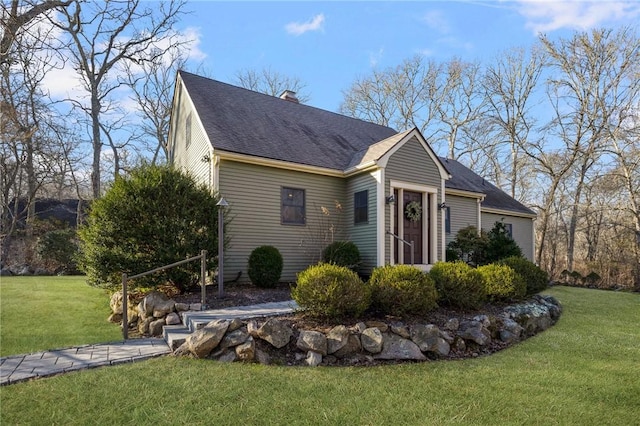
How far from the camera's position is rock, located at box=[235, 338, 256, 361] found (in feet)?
15.8

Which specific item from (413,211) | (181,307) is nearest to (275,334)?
(181,307)

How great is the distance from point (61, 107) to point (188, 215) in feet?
53.5

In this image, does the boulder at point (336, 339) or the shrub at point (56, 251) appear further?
the shrub at point (56, 251)

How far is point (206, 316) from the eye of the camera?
6.13 meters

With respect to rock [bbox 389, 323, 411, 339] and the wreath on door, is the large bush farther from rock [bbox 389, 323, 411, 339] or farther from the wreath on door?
the wreath on door

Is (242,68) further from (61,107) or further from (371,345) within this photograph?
(371,345)

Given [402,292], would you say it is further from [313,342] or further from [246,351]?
[246,351]

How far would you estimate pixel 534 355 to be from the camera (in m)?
5.30

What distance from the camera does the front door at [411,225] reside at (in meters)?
11.1

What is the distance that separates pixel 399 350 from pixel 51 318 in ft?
20.5

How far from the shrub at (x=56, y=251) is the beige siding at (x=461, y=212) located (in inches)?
586

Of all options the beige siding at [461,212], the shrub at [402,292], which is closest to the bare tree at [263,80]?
the beige siding at [461,212]

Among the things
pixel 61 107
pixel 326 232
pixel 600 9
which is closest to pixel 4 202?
pixel 61 107

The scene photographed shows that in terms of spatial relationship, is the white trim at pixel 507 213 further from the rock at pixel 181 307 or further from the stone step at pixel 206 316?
the rock at pixel 181 307
